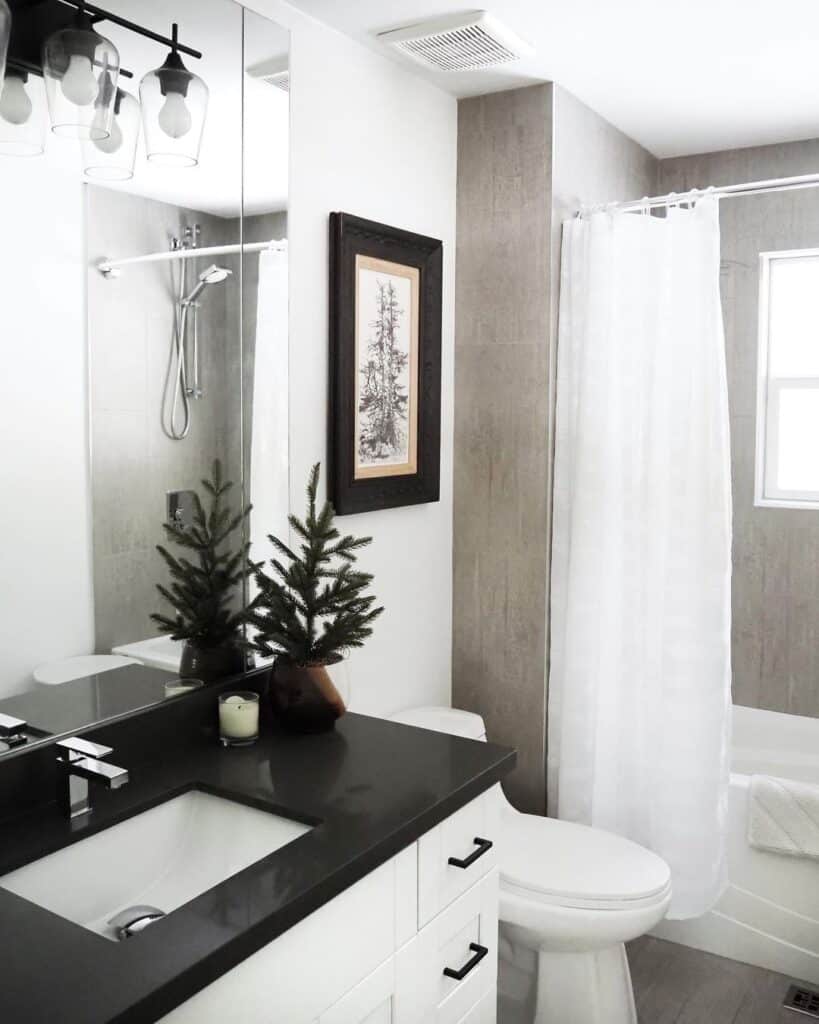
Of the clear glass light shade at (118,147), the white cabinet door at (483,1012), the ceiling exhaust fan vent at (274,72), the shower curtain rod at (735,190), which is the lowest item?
the white cabinet door at (483,1012)

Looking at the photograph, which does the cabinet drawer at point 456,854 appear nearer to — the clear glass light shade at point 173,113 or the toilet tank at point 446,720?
the toilet tank at point 446,720

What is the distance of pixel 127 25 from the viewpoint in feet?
5.83

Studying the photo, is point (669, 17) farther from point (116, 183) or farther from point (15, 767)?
point (15, 767)

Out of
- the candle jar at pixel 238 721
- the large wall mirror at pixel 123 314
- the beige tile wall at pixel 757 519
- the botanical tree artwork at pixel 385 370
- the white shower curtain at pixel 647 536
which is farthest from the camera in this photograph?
the beige tile wall at pixel 757 519

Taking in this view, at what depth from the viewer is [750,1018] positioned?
8.33ft

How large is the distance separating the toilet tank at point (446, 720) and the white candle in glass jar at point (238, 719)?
0.82 m

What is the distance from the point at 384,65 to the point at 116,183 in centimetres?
109

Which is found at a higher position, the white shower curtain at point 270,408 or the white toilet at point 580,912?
the white shower curtain at point 270,408

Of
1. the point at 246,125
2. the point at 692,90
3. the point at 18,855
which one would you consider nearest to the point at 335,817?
the point at 18,855

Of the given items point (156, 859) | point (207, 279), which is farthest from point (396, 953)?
point (207, 279)

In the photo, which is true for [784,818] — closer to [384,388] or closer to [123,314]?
[384,388]

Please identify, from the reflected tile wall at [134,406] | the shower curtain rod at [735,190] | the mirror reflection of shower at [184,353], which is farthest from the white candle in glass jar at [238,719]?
the shower curtain rod at [735,190]

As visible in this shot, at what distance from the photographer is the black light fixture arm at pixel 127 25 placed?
1688 millimetres

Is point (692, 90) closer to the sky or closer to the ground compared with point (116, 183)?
closer to the sky
